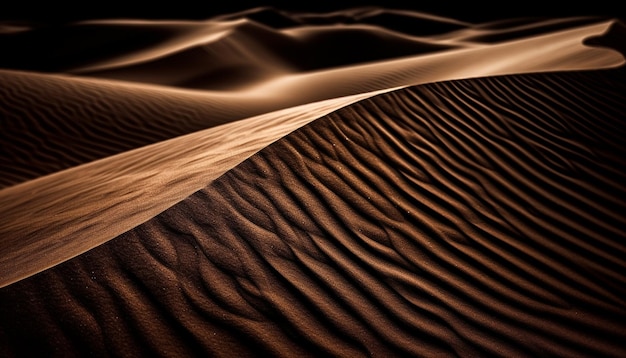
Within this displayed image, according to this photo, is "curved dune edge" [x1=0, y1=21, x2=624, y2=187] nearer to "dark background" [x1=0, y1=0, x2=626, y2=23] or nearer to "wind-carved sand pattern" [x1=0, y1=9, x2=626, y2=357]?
"wind-carved sand pattern" [x1=0, y1=9, x2=626, y2=357]

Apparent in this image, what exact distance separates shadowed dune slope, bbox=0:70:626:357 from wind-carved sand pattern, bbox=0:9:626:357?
0.01 m

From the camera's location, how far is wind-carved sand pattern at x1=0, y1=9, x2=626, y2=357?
6.72 feet

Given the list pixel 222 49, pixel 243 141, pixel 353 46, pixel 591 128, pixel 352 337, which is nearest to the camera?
pixel 352 337

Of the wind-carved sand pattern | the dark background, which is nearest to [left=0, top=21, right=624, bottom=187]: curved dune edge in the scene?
the wind-carved sand pattern

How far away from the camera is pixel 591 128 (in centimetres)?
440

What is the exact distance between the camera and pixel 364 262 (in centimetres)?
253

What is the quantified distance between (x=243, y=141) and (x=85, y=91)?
6.73 m

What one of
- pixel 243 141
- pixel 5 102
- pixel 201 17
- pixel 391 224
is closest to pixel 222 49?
pixel 5 102

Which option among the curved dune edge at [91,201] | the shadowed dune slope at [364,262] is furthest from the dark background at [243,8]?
the shadowed dune slope at [364,262]

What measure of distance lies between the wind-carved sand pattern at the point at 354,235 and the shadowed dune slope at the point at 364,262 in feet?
0.03

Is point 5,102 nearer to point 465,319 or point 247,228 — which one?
point 247,228

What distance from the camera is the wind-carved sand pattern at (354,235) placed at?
205 cm

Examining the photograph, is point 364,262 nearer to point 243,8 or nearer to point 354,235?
point 354,235

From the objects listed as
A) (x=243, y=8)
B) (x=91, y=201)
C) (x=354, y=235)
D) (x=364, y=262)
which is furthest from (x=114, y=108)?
(x=243, y=8)
